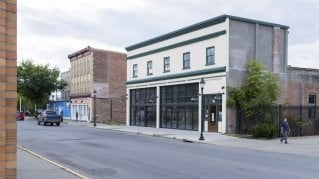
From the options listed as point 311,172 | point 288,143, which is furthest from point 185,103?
point 311,172

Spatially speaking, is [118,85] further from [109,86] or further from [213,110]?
[213,110]

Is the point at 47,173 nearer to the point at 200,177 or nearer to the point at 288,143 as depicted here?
the point at 200,177

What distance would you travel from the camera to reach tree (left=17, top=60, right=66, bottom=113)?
72562 mm

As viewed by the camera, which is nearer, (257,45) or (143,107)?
(257,45)

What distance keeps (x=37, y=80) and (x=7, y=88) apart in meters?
70.3

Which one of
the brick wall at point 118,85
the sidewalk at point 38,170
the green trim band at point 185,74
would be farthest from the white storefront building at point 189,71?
the sidewalk at point 38,170

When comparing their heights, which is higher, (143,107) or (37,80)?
(37,80)

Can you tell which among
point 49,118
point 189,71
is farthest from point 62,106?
point 189,71

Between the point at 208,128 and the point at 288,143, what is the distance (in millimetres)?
10062

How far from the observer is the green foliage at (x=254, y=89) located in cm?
3294

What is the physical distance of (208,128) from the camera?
117 ft

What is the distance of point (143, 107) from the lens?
47125 millimetres

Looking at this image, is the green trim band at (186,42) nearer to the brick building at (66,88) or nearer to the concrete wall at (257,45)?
the concrete wall at (257,45)

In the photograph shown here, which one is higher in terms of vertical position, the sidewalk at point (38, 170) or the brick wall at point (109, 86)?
the brick wall at point (109, 86)
